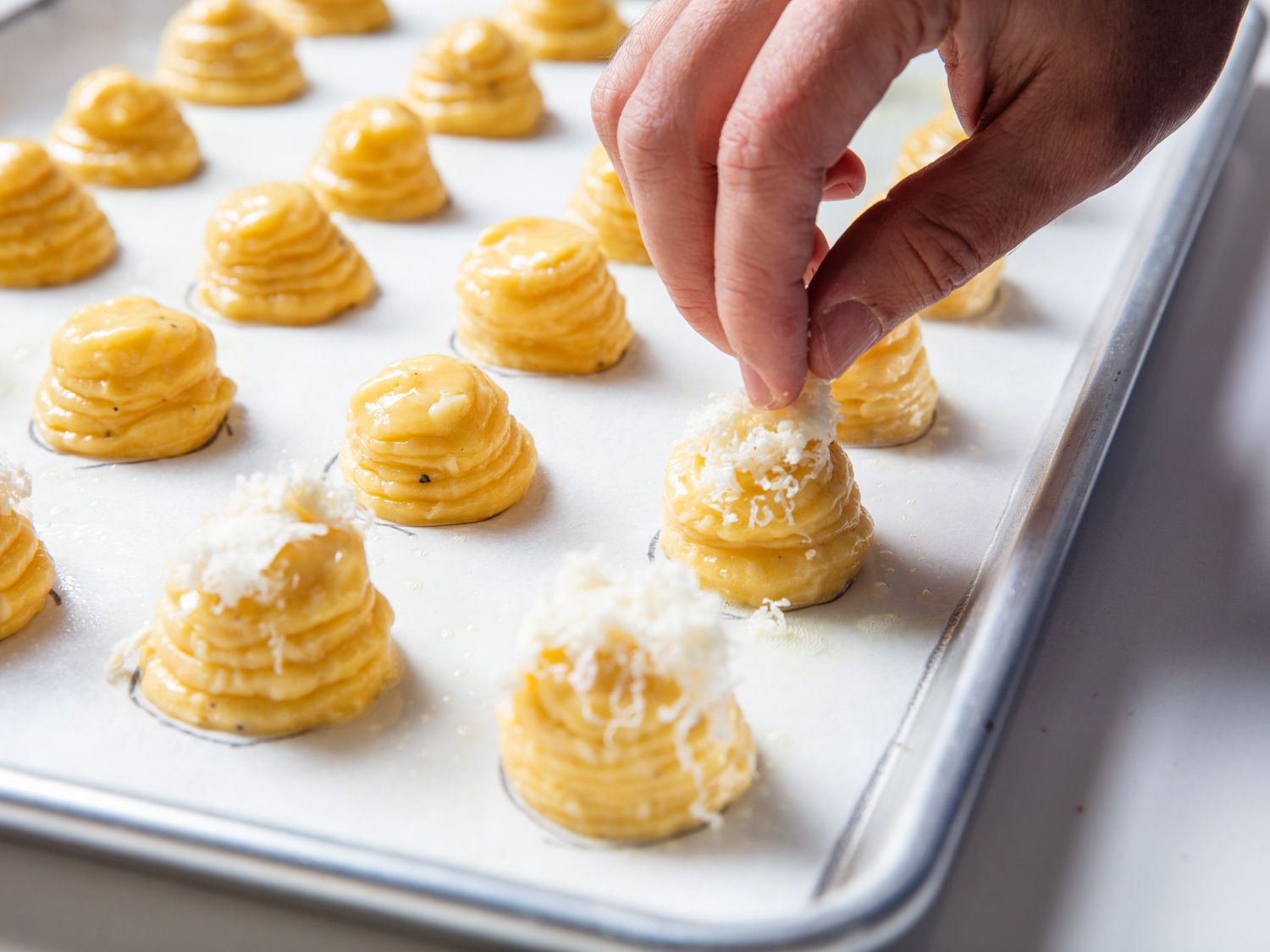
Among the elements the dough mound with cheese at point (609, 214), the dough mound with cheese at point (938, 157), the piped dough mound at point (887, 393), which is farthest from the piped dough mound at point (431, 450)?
the dough mound with cheese at point (938, 157)

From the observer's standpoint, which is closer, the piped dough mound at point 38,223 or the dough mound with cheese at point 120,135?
the piped dough mound at point 38,223

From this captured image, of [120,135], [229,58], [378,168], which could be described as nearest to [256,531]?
[378,168]

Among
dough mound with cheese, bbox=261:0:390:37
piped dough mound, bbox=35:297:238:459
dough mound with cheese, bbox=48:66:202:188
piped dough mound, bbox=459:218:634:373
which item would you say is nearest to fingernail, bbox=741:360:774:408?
piped dough mound, bbox=459:218:634:373

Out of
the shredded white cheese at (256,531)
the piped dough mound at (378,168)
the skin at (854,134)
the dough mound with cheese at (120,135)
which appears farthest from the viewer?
the dough mound with cheese at (120,135)

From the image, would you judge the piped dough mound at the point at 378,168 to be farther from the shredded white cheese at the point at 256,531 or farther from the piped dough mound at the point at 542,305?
the shredded white cheese at the point at 256,531

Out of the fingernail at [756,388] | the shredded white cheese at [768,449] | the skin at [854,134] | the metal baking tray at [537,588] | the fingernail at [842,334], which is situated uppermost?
the skin at [854,134]

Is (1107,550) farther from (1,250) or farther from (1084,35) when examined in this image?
(1,250)

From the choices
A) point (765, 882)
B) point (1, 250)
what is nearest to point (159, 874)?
point (765, 882)

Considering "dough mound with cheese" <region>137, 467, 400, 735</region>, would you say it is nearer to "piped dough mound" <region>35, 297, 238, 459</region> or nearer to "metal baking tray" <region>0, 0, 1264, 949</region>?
"metal baking tray" <region>0, 0, 1264, 949</region>
